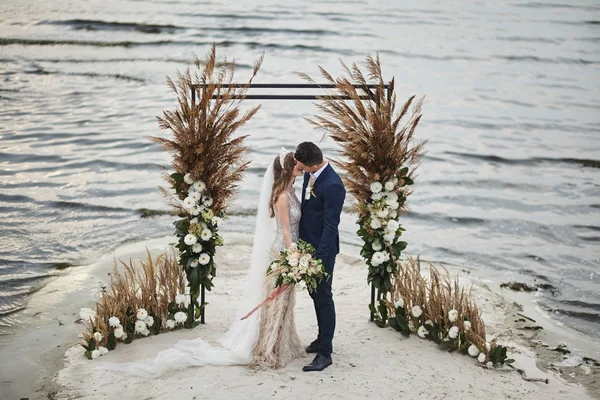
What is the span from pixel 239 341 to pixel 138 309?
1.27 meters

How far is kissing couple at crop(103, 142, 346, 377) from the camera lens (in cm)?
770

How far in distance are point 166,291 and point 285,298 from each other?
64.0 inches

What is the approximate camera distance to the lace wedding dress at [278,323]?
7918 mm

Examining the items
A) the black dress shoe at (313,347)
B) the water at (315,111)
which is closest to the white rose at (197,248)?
the black dress shoe at (313,347)

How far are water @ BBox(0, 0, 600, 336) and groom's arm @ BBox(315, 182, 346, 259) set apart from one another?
4716 mm

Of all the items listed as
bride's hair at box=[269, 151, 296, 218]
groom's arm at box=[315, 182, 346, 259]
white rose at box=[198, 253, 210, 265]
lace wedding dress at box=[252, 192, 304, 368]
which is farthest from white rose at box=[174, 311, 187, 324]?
groom's arm at box=[315, 182, 346, 259]

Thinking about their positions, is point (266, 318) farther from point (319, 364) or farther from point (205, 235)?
point (205, 235)

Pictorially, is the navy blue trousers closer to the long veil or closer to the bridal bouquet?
the bridal bouquet

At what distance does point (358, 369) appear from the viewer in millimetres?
7934

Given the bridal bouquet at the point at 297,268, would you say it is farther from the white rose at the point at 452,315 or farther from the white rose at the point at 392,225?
the white rose at the point at 452,315

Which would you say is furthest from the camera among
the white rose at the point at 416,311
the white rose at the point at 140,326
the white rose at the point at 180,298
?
the white rose at the point at 180,298

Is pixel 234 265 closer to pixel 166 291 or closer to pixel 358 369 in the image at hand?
pixel 166 291

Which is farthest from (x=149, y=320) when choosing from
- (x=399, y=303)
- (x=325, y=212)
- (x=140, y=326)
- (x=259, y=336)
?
(x=399, y=303)

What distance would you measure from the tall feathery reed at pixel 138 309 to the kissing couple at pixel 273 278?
0.50m
